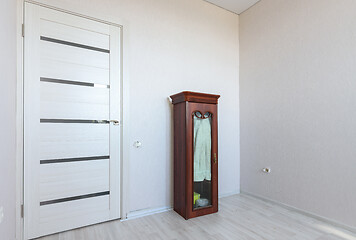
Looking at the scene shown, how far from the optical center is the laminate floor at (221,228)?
6.19 feet

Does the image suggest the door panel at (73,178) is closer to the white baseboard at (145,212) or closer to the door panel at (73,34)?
the white baseboard at (145,212)

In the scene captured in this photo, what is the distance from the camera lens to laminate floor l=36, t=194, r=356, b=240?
6.19 ft

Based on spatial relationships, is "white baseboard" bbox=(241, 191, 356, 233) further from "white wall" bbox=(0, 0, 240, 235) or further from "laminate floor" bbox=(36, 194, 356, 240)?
"white wall" bbox=(0, 0, 240, 235)

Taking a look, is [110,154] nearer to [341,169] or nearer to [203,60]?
[203,60]

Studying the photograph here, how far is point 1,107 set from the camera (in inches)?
54.9

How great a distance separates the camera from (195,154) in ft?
7.64

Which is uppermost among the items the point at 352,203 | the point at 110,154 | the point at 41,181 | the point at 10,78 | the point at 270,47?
the point at 270,47

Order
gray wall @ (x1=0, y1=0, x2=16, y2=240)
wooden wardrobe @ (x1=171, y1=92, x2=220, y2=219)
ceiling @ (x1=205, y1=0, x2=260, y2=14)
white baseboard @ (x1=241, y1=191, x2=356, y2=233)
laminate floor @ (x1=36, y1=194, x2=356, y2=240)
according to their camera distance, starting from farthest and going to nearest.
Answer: ceiling @ (x1=205, y1=0, x2=260, y2=14), wooden wardrobe @ (x1=171, y1=92, x2=220, y2=219), white baseboard @ (x1=241, y1=191, x2=356, y2=233), laminate floor @ (x1=36, y1=194, x2=356, y2=240), gray wall @ (x1=0, y1=0, x2=16, y2=240)

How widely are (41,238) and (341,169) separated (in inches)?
118

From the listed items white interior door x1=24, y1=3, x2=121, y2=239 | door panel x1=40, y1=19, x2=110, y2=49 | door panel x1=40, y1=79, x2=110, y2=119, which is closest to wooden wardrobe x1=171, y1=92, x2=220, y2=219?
white interior door x1=24, y1=3, x2=121, y2=239

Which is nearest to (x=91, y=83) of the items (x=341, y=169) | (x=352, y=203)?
(x=341, y=169)

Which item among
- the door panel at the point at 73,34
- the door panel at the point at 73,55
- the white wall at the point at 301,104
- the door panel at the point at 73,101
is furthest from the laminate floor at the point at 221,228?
the door panel at the point at 73,34

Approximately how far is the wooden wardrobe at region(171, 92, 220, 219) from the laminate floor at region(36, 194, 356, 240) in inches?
6.4

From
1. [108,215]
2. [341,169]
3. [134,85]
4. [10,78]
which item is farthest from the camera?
[134,85]
